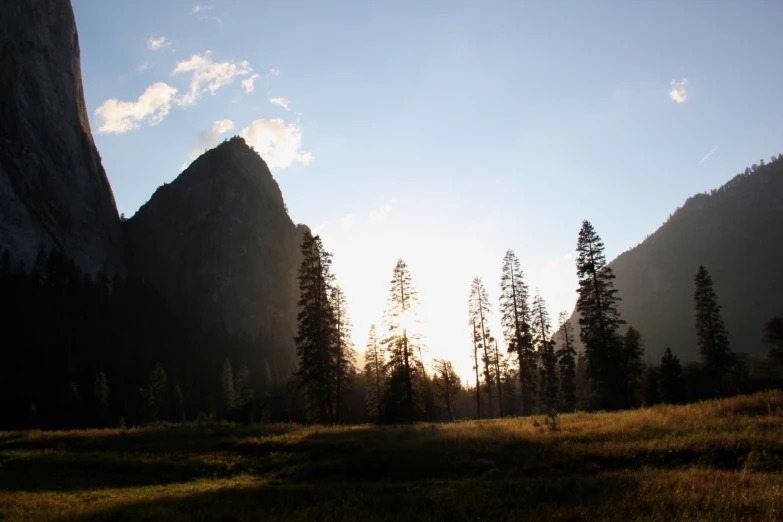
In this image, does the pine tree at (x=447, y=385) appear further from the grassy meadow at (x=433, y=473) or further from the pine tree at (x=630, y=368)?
the grassy meadow at (x=433, y=473)

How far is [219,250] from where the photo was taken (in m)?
147

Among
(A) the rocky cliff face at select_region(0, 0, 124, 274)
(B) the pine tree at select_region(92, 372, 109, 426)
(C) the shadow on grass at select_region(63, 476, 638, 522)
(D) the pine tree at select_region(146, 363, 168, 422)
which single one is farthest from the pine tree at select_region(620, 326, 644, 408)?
(A) the rocky cliff face at select_region(0, 0, 124, 274)

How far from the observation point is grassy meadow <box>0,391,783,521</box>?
8.23m

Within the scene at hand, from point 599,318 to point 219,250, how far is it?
130 metres

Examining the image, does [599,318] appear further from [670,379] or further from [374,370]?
[374,370]

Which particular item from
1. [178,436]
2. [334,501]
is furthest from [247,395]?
[334,501]

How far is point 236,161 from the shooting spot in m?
158

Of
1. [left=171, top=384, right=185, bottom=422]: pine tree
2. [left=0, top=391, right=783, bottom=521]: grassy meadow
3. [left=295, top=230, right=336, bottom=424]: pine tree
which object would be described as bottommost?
[left=171, top=384, right=185, bottom=422]: pine tree

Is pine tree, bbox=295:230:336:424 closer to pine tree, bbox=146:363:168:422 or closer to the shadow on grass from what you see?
the shadow on grass

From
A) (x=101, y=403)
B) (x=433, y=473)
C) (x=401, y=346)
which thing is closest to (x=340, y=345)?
(x=401, y=346)

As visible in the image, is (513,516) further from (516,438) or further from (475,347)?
(475,347)

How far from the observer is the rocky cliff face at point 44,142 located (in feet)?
308

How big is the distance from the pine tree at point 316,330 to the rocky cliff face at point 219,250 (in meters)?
113

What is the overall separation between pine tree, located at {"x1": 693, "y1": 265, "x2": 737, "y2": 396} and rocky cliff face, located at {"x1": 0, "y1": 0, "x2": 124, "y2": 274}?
11453cm
